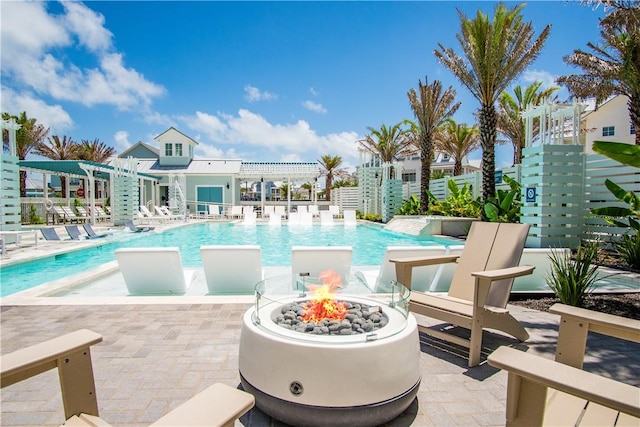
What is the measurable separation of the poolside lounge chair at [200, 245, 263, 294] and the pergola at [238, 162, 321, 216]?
19.5m

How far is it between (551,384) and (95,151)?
1566 inches

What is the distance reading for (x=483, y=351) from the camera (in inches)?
133

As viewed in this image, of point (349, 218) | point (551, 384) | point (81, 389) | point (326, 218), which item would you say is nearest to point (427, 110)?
point (349, 218)

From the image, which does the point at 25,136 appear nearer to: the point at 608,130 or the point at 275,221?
the point at 275,221

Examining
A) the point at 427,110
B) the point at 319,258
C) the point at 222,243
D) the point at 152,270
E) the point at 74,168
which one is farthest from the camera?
the point at 427,110

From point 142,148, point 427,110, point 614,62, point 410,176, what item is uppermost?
point 614,62

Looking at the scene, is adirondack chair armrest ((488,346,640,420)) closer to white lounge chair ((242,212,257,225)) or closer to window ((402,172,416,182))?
white lounge chair ((242,212,257,225))

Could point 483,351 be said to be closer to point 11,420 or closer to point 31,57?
point 11,420

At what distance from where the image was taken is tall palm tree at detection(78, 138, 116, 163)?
108 feet

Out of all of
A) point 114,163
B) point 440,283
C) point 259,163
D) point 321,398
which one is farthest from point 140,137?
point 321,398

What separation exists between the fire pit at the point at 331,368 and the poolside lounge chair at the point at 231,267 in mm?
2864

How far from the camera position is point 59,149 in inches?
1222

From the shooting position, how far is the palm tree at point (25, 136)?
79.3 feet

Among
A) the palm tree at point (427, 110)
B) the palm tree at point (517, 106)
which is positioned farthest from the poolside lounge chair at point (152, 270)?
the palm tree at point (517, 106)
